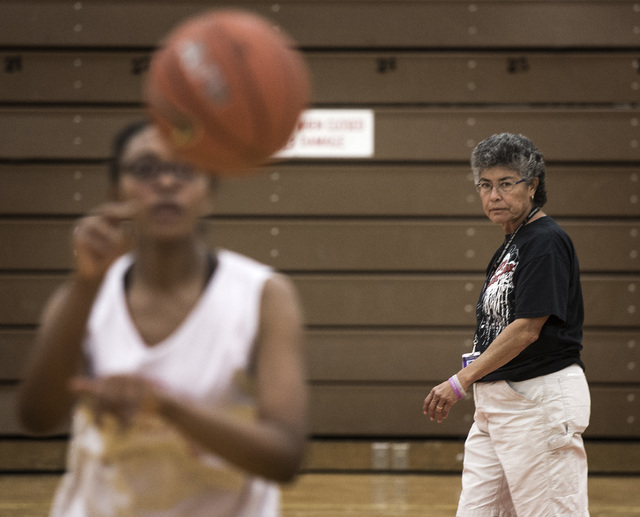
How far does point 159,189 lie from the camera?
4.17 ft

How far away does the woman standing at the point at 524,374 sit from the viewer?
2549 mm

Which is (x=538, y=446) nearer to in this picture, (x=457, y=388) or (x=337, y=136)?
(x=457, y=388)

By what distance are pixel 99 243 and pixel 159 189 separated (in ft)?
0.45

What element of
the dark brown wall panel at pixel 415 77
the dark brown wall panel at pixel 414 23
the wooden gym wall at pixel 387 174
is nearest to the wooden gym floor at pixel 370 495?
the wooden gym wall at pixel 387 174

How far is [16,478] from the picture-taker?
17.6 ft

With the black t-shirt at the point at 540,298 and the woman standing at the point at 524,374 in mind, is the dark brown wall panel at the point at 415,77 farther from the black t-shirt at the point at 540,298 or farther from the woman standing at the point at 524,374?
the black t-shirt at the point at 540,298

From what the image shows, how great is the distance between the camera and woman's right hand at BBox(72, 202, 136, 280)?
3.92ft

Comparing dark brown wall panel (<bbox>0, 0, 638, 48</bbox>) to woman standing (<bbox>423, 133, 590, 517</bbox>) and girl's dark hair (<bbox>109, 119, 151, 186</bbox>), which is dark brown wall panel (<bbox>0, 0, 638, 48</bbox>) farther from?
girl's dark hair (<bbox>109, 119, 151, 186</bbox>)

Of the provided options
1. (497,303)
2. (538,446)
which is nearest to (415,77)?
(497,303)

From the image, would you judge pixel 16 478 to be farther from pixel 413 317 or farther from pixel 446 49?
pixel 446 49

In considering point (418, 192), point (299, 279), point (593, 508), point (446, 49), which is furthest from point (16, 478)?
point (446, 49)

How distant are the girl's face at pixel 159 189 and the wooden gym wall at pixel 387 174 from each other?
4.21 meters

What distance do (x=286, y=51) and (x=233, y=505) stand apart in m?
0.77

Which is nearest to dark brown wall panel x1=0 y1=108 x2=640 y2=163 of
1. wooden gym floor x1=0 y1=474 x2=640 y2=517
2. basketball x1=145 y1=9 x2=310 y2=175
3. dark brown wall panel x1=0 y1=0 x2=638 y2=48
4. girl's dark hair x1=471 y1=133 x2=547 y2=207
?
dark brown wall panel x1=0 y1=0 x2=638 y2=48
